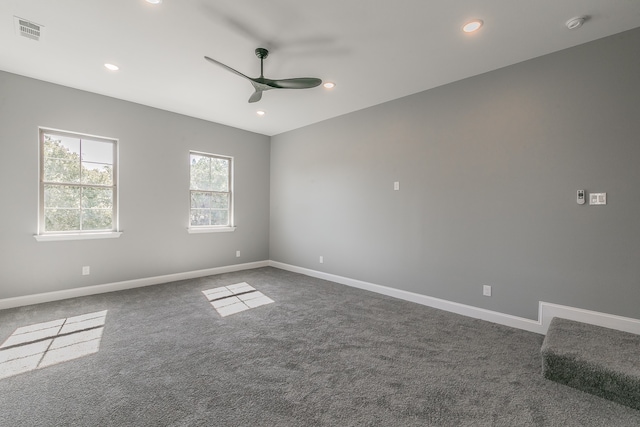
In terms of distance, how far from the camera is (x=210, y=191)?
5281mm

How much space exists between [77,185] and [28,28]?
208cm

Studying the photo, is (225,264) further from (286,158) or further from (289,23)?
(289,23)

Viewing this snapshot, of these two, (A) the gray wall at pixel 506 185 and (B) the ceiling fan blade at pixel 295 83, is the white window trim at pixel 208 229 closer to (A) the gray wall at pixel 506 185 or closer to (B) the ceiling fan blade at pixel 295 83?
(A) the gray wall at pixel 506 185

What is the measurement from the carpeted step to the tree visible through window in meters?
5.08

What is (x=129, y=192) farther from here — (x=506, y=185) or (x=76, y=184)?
(x=506, y=185)

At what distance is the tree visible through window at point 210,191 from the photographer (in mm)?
5105

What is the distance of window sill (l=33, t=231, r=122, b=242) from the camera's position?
362cm

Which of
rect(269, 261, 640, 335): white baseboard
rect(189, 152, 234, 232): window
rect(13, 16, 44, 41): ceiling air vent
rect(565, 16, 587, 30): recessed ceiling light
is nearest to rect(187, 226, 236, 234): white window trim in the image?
rect(189, 152, 234, 232): window

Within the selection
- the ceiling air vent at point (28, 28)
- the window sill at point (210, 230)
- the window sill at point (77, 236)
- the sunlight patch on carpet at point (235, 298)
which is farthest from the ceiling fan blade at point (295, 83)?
the window sill at point (77, 236)

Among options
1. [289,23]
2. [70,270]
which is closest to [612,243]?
[289,23]

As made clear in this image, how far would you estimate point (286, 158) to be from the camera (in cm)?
577

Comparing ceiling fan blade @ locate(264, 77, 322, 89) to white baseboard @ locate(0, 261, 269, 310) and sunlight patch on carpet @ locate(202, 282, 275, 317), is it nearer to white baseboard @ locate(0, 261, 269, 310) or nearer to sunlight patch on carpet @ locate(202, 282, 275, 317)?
sunlight patch on carpet @ locate(202, 282, 275, 317)

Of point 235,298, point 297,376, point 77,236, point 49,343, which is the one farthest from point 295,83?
point 77,236

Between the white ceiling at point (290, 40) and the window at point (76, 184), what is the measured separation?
80 centimetres
